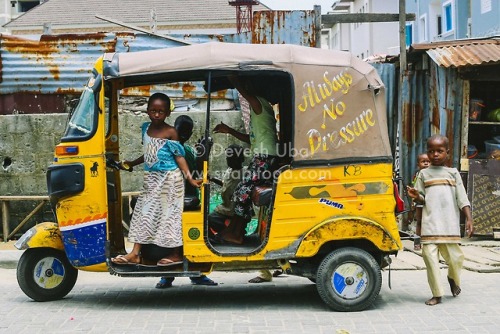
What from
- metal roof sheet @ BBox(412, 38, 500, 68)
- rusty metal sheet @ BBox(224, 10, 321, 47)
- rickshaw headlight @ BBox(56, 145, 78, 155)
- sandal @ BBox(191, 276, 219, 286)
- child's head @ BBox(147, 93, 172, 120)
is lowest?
sandal @ BBox(191, 276, 219, 286)

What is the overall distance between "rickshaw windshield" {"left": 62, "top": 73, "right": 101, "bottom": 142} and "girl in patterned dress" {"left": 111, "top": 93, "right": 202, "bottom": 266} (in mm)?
507

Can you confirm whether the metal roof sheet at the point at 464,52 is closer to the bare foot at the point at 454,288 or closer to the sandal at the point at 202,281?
the bare foot at the point at 454,288

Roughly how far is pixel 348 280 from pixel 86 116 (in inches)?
106

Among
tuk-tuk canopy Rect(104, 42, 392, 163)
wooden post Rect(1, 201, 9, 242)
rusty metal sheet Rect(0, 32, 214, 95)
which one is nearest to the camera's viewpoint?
tuk-tuk canopy Rect(104, 42, 392, 163)

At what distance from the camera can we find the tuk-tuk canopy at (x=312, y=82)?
6.72 meters

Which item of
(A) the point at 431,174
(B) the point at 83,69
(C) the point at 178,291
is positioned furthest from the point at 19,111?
(A) the point at 431,174

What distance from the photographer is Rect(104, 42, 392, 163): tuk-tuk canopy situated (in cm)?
672

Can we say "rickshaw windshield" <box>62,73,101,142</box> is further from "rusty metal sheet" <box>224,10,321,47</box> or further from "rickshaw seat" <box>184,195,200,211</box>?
"rusty metal sheet" <box>224,10,321,47</box>

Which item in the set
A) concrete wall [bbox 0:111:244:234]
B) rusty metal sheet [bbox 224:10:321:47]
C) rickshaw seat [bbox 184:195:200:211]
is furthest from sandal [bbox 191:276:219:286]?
rusty metal sheet [bbox 224:10:321:47]

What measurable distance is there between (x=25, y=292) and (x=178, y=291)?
1536 mm

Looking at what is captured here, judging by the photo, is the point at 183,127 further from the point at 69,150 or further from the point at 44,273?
the point at 44,273

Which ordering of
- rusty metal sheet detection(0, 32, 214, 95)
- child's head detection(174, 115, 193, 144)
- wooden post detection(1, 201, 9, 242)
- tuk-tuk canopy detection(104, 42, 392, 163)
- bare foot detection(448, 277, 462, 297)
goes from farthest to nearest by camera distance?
1. rusty metal sheet detection(0, 32, 214, 95)
2. wooden post detection(1, 201, 9, 242)
3. child's head detection(174, 115, 193, 144)
4. bare foot detection(448, 277, 462, 297)
5. tuk-tuk canopy detection(104, 42, 392, 163)

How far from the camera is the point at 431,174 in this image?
24.0ft


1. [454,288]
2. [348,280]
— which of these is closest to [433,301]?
[454,288]
